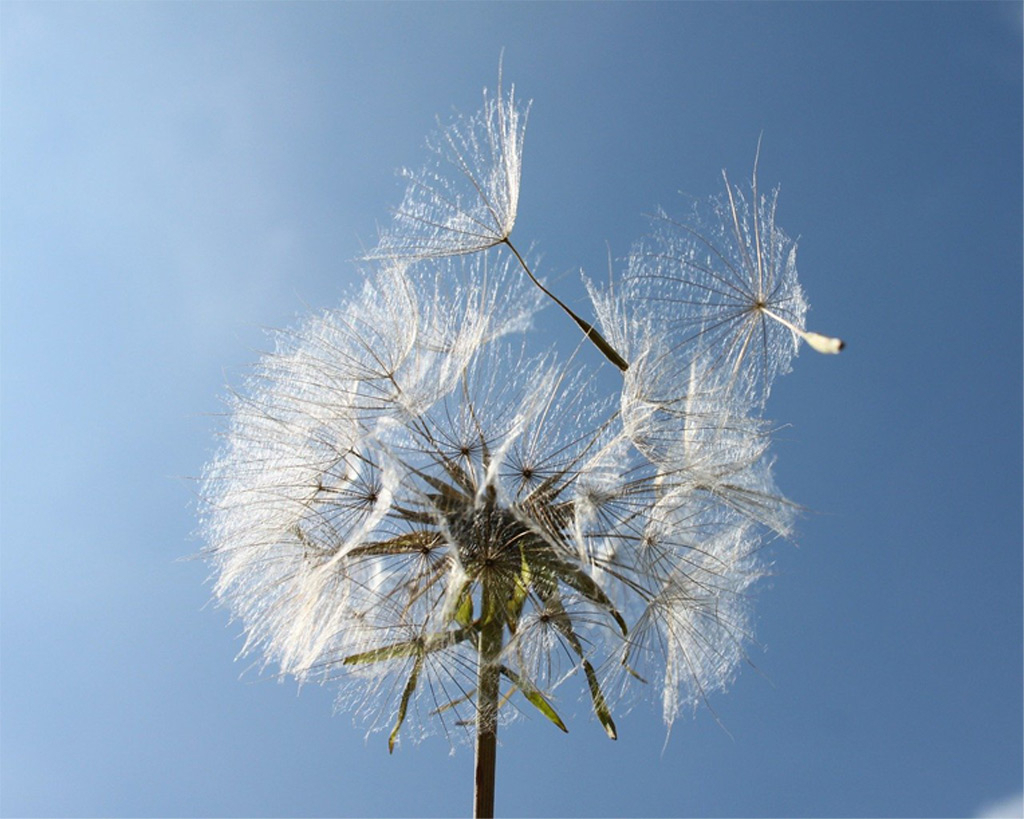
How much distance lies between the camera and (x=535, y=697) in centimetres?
646

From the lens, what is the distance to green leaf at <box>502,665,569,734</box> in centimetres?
639

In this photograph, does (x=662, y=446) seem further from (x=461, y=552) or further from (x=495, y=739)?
(x=495, y=739)

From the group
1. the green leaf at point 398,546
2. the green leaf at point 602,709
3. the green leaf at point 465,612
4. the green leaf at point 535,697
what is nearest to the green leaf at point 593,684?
the green leaf at point 602,709

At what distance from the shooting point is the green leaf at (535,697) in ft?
21.0

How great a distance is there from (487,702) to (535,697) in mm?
334

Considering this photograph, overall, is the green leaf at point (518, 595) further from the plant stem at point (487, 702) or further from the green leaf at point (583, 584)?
the green leaf at point (583, 584)

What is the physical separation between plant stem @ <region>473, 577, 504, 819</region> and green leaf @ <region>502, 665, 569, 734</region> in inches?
4.2

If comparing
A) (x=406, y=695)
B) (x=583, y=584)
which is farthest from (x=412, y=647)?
(x=583, y=584)

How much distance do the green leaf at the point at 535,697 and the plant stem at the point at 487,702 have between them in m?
0.11

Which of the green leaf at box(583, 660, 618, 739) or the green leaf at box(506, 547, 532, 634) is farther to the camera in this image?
the green leaf at box(583, 660, 618, 739)

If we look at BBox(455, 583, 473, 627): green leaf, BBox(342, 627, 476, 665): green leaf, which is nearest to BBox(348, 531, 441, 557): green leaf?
BBox(455, 583, 473, 627): green leaf

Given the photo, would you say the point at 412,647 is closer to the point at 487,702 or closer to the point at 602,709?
the point at 487,702

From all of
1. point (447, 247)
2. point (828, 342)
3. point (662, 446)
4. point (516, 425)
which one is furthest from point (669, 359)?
point (828, 342)

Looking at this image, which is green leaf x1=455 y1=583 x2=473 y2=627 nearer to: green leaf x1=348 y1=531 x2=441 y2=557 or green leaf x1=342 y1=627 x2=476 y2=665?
green leaf x1=342 y1=627 x2=476 y2=665
